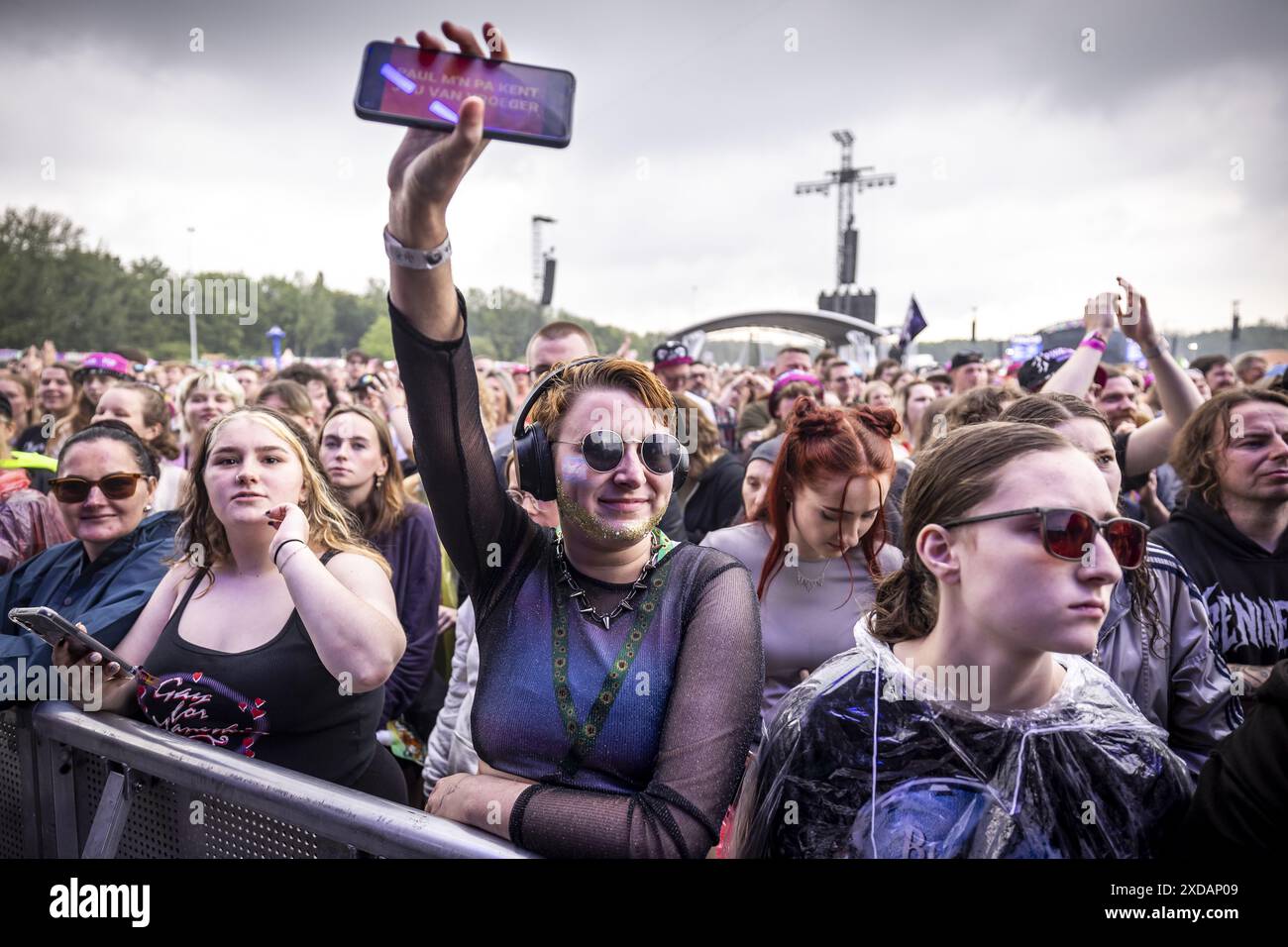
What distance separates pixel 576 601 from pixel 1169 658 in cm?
156

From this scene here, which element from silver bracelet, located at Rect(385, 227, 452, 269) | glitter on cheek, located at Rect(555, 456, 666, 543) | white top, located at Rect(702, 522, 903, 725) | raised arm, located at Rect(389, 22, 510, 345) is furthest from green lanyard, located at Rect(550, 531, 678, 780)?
white top, located at Rect(702, 522, 903, 725)

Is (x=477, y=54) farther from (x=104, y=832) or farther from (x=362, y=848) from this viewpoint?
(x=104, y=832)

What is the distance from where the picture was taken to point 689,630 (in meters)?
1.57

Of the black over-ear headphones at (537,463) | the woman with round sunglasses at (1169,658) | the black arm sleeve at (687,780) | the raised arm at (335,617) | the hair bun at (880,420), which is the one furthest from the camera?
the hair bun at (880,420)

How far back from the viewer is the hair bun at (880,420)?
279cm

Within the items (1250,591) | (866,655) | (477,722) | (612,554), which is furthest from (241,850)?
(1250,591)

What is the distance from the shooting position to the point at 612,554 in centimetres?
163

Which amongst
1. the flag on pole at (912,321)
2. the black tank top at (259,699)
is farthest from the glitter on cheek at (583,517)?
the flag on pole at (912,321)

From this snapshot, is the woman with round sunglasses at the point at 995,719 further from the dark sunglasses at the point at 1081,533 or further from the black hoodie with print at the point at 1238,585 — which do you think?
the black hoodie with print at the point at 1238,585

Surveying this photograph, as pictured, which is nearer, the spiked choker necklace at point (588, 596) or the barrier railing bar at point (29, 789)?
the spiked choker necklace at point (588, 596)

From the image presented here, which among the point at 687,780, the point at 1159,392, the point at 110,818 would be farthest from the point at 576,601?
the point at 1159,392

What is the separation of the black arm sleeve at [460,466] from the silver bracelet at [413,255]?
9cm

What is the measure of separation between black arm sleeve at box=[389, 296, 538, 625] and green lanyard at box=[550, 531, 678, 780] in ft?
0.59

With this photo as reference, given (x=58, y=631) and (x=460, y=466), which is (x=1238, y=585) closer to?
(x=460, y=466)
